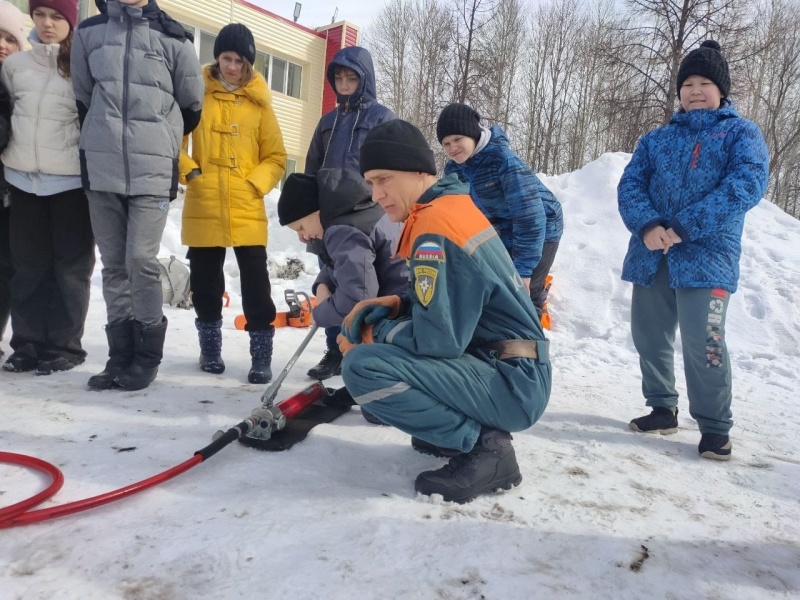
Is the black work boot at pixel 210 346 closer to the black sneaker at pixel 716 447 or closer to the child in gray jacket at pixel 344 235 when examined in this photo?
the child in gray jacket at pixel 344 235

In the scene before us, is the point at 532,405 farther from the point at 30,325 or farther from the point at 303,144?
the point at 303,144

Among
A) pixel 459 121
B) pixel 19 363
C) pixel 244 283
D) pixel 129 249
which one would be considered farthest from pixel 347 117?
pixel 19 363

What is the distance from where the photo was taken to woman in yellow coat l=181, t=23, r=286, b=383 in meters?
3.31

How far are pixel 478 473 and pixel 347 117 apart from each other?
2569 millimetres

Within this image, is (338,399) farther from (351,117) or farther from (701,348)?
(351,117)

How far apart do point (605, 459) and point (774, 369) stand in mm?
2647

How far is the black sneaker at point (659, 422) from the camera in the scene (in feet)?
9.52

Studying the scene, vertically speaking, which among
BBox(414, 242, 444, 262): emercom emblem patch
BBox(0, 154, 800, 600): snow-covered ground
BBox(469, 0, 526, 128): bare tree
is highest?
BBox(469, 0, 526, 128): bare tree

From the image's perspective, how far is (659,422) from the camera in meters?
2.91

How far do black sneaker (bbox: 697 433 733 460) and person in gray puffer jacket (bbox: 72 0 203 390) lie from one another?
8.99ft

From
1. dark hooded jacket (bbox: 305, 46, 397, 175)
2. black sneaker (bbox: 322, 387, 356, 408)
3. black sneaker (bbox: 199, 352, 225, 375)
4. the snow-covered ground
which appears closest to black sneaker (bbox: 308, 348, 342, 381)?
the snow-covered ground

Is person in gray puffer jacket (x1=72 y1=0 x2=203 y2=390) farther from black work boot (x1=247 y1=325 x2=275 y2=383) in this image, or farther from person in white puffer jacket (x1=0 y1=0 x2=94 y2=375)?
black work boot (x1=247 y1=325 x2=275 y2=383)

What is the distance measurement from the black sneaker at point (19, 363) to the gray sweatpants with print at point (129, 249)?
60cm

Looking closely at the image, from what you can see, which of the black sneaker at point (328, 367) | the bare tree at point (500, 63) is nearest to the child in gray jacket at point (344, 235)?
the black sneaker at point (328, 367)
